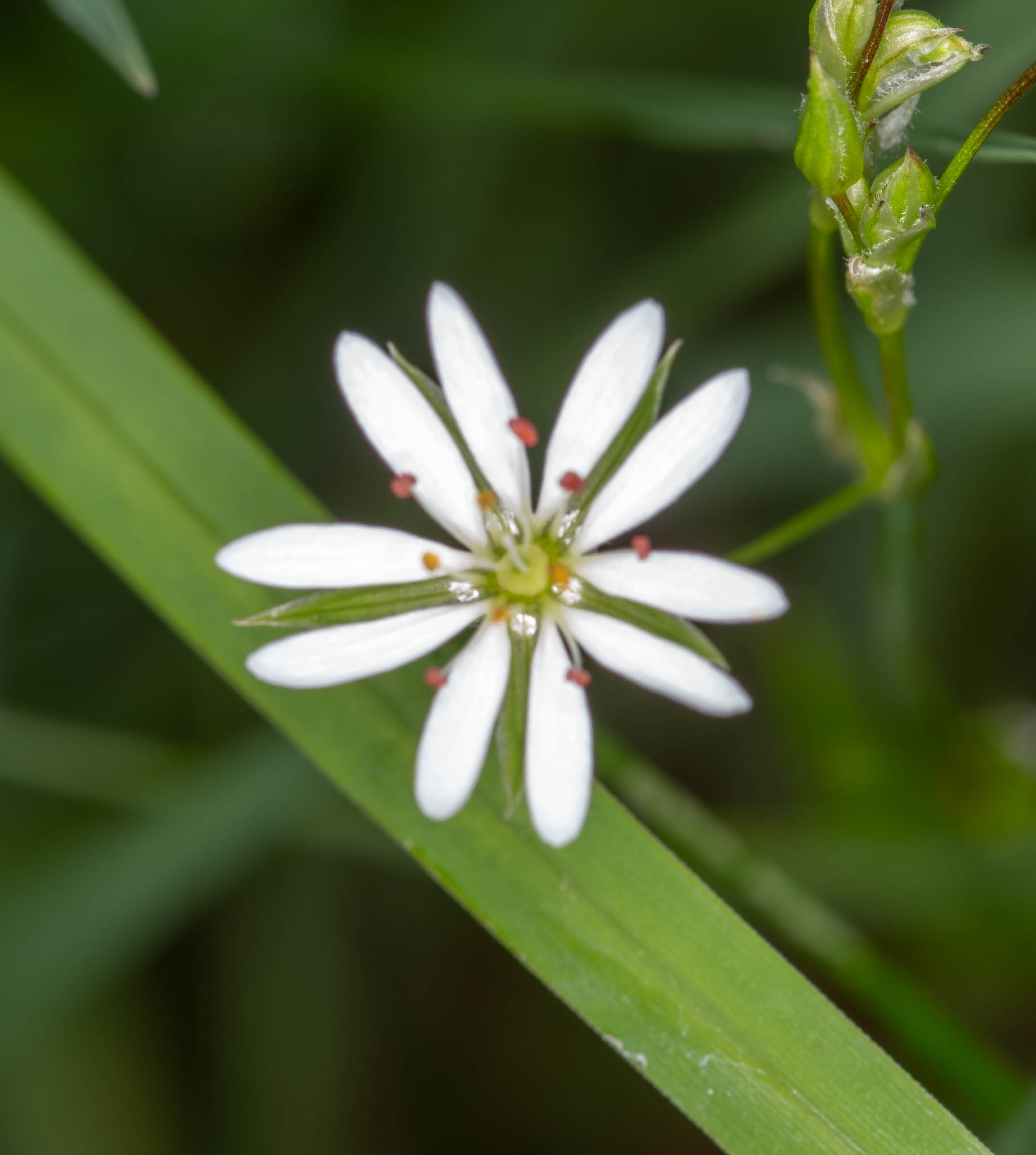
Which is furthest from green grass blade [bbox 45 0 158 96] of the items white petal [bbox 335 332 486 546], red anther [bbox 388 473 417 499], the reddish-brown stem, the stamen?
the reddish-brown stem

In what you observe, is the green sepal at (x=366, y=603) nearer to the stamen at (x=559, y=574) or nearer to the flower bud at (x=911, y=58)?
the stamen at (x=559, y=574)

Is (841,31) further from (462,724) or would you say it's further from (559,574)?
(462,724)

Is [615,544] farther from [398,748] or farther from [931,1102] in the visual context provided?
[931,1102]

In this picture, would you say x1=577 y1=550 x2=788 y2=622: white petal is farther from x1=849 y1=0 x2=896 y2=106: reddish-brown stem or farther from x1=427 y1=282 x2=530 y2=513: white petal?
x1=849 y1=0 x2=896 y2=106: reddish-brown stem

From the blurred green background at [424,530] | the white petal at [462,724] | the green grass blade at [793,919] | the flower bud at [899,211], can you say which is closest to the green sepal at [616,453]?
the white petal at [462,724]

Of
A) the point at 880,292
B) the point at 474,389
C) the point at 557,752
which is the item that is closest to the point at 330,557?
the point at 474,389

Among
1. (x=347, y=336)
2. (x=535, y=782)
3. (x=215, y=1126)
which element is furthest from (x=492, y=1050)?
(x=347, y=336)
